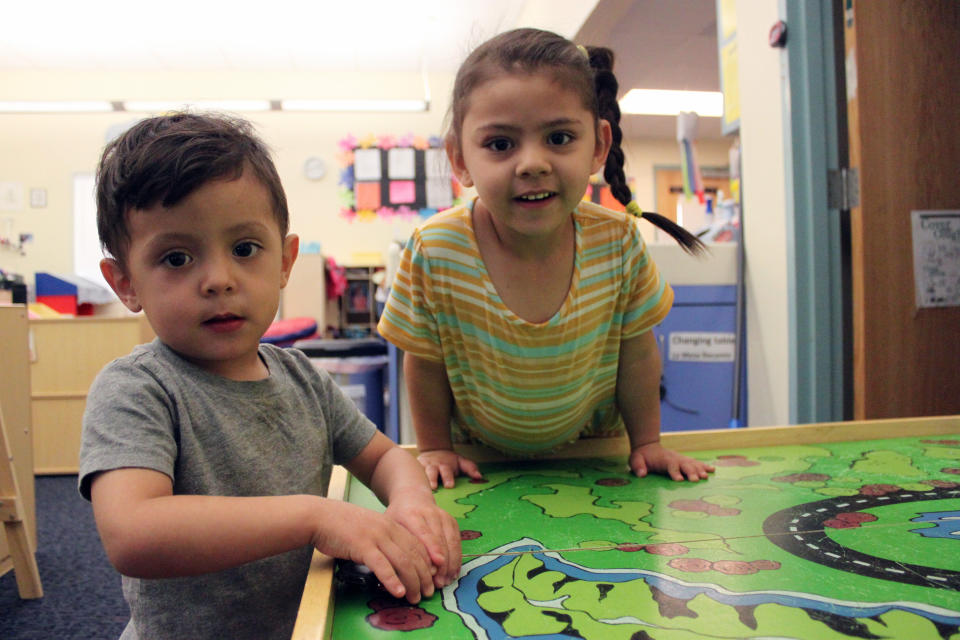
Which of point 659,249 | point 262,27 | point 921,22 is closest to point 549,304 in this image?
point 659,249

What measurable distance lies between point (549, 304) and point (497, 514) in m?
0.36

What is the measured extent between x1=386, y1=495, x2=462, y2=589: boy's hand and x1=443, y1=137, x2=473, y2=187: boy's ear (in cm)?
51

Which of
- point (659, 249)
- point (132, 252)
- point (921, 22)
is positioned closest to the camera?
point (132, 252)

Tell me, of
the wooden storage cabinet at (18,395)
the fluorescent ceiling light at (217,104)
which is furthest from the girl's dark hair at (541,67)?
the fluorescent ceiling light at (217,104)

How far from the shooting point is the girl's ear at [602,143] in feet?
3.12

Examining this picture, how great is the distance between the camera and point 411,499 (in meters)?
0.60

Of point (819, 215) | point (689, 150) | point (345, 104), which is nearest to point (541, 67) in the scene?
point (819, 215)

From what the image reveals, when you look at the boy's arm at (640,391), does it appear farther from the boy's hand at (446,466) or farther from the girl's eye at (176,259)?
the girl's eye at (176,259)

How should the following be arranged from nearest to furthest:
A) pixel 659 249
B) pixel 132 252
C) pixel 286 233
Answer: pixel 132 252 → pixel 286 233 → pixel 659 249

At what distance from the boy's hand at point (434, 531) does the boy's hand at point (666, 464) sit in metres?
0.37

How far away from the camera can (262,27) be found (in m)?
4.85

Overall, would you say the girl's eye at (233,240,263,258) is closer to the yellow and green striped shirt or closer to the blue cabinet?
the yellow and green striped shirt

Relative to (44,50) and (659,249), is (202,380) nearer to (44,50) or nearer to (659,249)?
(659,249)

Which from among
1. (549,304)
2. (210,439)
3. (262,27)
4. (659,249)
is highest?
(262,27)
